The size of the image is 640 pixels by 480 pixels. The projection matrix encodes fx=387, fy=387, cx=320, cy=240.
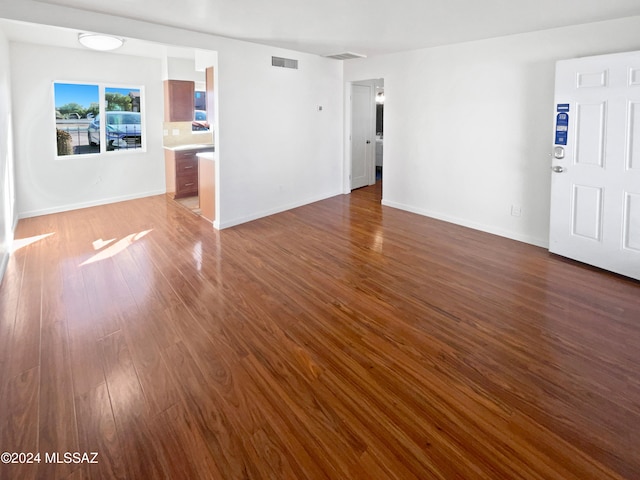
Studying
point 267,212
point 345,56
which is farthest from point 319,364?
point 345,56

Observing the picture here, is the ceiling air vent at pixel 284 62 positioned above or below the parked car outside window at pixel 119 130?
above

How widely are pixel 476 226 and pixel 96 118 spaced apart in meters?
6.51

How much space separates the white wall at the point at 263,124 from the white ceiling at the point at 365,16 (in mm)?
242

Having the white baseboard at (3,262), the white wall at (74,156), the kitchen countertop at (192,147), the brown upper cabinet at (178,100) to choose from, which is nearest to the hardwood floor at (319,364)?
the white baseboard at (3,262)

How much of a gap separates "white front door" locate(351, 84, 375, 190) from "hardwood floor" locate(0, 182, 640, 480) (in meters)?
4.15

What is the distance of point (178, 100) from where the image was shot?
7.14 m

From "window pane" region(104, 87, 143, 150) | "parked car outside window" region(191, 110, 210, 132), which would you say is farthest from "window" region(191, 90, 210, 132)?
"window pane" region(104, 87, 143, 150)

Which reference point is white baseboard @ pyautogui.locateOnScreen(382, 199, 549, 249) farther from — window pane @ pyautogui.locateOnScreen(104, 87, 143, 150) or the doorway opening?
window pane @ pyautogui.locateOnScreen(104, 87, 143, 150)

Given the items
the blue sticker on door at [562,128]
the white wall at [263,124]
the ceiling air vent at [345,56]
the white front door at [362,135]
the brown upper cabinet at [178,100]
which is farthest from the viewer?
the white front door at [362,135]

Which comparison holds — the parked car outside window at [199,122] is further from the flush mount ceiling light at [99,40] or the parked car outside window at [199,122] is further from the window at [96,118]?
the flush mount ceiling light at [99,40]

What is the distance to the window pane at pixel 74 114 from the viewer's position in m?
6.23

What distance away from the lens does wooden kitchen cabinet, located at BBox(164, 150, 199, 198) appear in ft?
23.6

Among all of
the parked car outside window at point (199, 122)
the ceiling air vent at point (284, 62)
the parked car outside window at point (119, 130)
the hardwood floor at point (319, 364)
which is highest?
the ceiling air vent at point (284, 62)

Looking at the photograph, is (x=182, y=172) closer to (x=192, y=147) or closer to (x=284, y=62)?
(x=192, y=147)
